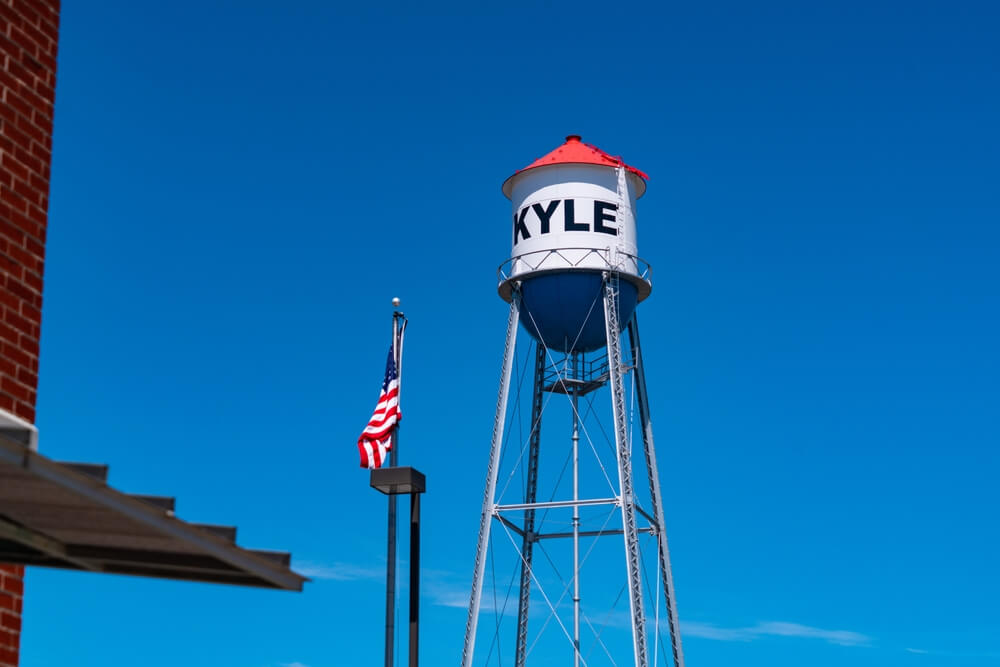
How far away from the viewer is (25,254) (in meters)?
7.75

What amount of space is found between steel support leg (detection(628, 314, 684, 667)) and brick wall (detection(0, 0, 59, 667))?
24912mm

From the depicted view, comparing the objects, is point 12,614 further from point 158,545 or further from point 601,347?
point 601,347

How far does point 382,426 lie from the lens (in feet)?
70.4

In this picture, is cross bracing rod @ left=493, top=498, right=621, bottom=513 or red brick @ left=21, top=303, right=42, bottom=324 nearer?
red brick @ left=21, top=303, right=42, bottom=324

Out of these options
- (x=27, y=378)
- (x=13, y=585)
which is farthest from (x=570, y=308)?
(x=13, y=585)

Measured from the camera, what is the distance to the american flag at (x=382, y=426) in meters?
21.3

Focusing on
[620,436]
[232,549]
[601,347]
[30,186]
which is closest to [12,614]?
[232,549]

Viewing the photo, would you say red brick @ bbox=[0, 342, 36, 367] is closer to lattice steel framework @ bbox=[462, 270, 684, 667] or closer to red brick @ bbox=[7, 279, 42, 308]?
red brick @ bbox=[7, 279, 42, 308]

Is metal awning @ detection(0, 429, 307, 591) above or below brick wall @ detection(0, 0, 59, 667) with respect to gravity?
below

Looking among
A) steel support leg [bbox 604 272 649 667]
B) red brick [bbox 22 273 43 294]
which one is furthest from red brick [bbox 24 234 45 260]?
steel support leg [bbox 604 272 649 667]

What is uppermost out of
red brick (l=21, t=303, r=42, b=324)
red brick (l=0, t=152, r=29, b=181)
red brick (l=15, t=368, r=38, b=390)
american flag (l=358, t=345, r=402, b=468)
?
american flag (l=358, t=345, r=402, b=468)

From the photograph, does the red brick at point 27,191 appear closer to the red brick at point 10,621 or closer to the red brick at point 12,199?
the red brick at point 12,199

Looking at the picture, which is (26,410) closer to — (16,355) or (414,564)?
(16,355)

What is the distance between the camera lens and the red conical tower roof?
33.3 m
